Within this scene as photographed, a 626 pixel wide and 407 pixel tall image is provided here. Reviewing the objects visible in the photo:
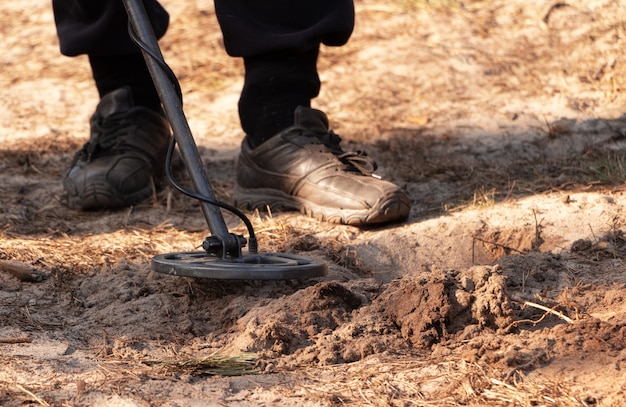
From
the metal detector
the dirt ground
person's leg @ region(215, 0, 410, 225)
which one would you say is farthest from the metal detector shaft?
person's leg @ region(215, 0, 410, 225)

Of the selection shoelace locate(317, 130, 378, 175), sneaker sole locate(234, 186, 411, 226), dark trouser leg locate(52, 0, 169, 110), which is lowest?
sneaker sole locate(234, 186, 411, 226)

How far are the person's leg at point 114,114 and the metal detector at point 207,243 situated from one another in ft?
2.37

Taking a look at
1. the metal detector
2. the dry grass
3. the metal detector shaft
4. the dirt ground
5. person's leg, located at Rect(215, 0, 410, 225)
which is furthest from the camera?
person's leg, located at Rect(215, 0, 410, 225)

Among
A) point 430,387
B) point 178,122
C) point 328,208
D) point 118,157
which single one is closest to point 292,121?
point 328,208

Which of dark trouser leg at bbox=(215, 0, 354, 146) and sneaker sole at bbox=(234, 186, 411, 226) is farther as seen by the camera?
dark trouser leg at bbox=(215, 0, 354, 146)

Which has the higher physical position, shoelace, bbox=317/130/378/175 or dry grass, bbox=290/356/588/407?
dry grass, bbox=290/356/588/407

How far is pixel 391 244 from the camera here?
2371mm

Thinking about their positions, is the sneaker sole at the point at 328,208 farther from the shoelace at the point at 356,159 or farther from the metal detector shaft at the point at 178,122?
the metal detector shaft at the point at 178,122

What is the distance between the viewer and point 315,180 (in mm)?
2668

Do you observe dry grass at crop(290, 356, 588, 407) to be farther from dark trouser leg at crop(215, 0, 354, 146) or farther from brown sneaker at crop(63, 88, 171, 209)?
brown sneaker at crop(63, 88, 171, 209)

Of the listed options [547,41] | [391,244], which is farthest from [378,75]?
[391,244]

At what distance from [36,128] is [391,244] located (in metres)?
2.19

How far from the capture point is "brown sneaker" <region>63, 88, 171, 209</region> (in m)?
2.86

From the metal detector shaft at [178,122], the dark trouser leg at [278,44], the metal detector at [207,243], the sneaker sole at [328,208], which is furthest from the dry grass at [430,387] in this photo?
the dark trouser leg at [278,44]
